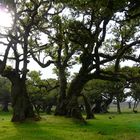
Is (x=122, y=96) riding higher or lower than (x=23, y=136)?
higher

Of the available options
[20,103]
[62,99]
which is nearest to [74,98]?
[62,99]

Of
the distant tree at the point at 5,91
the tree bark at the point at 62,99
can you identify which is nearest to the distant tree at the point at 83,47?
the tree bark at the point at 62,99

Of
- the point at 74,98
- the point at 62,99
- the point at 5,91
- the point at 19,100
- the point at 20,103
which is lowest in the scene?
the point at 20,103

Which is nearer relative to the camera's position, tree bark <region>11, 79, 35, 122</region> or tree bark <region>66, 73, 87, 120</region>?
tree bark <region>11, 79, 35, 122</region>

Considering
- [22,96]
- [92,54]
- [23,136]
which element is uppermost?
[92,54]

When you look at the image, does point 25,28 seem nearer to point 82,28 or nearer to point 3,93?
point 82,28

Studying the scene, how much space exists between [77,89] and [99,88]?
59.9 m

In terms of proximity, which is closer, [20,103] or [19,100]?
[20,103]

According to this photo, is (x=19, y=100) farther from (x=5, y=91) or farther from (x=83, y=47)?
(x=5, y=91)

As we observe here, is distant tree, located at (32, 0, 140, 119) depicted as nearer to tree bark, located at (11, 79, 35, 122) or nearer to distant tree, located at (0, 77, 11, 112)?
tree bark, located at (11, 79, 35, 122)

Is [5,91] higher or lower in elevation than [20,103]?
higher

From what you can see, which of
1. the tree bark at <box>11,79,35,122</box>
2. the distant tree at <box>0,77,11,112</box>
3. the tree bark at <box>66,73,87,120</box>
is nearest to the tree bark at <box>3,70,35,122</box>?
the tree bark at <box>11,79,35,122</box>

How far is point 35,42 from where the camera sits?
52.6 m

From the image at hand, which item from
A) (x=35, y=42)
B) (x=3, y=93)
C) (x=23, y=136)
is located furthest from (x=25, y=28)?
(x=3, y=93)
